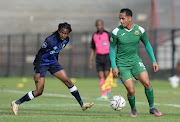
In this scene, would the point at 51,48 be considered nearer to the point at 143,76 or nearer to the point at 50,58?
the point at 50,58

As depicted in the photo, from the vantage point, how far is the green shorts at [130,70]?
801 cm

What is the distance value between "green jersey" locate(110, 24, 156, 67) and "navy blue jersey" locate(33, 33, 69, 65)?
1.09 meters

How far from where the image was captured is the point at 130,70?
8.16 meters

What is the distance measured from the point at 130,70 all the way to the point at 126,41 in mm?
563

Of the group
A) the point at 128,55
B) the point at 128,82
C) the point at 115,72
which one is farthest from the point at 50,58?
the point at 128,82

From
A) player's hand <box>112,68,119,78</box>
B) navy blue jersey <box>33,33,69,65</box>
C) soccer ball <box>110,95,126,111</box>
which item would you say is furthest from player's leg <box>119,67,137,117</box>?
navy blue jersey <box>33,33,69,65</box>

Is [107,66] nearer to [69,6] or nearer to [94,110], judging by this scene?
[94,110]

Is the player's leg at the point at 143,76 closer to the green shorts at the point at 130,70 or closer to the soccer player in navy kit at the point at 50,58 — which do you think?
the green shorts at the point at 130,70

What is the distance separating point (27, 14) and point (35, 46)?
45.6ft

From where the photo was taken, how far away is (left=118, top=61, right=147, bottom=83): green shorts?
801 centimetres

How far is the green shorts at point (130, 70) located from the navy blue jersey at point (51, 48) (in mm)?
1294

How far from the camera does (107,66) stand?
1259 cm

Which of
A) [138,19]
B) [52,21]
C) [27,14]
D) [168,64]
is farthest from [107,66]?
[27,14]

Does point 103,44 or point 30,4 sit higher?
point 30,4
